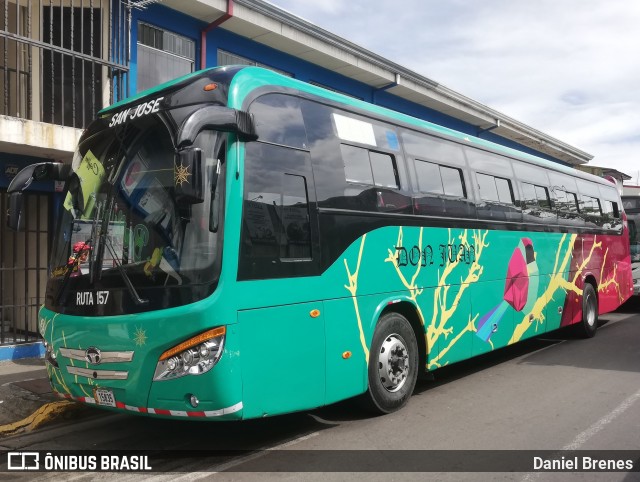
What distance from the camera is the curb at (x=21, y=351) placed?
8.56m

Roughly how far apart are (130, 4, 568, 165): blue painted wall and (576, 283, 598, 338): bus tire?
7.49m

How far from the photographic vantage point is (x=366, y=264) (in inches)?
225

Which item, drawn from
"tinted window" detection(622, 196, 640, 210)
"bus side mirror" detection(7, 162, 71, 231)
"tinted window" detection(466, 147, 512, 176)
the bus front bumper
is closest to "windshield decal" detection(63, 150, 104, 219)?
"bus side mirror" detection(7, 162, 71, 231)

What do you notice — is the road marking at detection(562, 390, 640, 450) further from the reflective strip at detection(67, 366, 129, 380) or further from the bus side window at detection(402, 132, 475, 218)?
the reflective strip at detection(67, 366, 129, 380)

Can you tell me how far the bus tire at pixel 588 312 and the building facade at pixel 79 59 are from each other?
7.57 m

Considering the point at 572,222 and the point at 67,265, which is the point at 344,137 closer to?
the point at 67,265

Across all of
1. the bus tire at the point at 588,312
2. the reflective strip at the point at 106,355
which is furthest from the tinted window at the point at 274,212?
the bus tire at the point at 588,312

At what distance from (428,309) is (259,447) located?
257cm

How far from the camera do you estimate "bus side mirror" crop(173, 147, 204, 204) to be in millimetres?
3939

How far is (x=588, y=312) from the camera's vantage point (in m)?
11.1

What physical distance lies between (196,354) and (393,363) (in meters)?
2.49

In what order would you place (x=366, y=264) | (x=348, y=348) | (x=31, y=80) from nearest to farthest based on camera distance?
(x=348, y=348) → (x=366, y=264) → (x=31, y=80)

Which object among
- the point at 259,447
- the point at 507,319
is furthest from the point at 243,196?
the point at 507,319

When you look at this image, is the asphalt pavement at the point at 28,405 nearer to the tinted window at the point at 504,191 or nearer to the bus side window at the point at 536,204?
the tinted window at the point at 504,191
